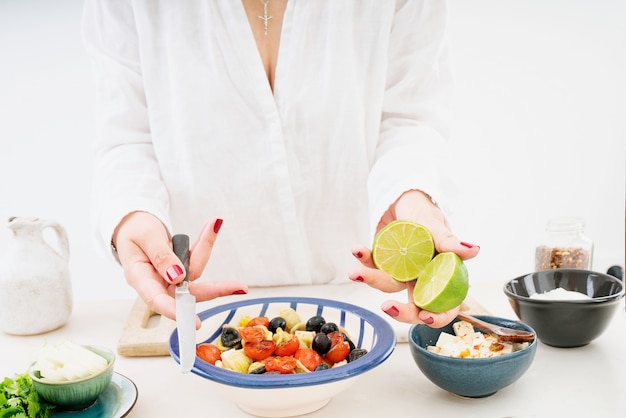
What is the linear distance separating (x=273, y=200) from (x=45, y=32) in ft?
5.88

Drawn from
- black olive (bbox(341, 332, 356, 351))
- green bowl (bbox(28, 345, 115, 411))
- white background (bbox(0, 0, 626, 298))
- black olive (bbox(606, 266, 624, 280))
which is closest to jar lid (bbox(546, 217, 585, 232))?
black olive (bbox(606, 266, 624, 280))

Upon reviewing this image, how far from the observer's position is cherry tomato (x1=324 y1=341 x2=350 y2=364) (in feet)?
3.48

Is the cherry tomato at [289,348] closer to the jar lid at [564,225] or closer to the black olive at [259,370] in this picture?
the black olive at [259,370]

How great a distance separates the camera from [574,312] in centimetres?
120

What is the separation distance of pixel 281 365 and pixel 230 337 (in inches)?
6.9

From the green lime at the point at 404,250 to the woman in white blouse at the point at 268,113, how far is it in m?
0.30

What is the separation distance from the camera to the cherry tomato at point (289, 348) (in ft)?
3.49

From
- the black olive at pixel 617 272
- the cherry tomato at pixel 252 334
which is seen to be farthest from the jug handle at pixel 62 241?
the black olive at pixel 617 272

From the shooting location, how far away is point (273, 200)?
1.64 metres

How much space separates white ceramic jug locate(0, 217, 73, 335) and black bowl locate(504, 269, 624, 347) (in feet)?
3.24

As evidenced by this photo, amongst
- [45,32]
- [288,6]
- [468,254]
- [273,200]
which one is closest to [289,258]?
[273,200]

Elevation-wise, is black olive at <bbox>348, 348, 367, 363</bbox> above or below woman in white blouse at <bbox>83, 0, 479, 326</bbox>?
below

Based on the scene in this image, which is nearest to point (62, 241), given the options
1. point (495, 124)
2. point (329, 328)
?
point (329, 328)

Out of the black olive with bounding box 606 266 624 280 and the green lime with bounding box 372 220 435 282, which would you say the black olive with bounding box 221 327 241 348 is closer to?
the green lime with bounding box 372 220 435 282
